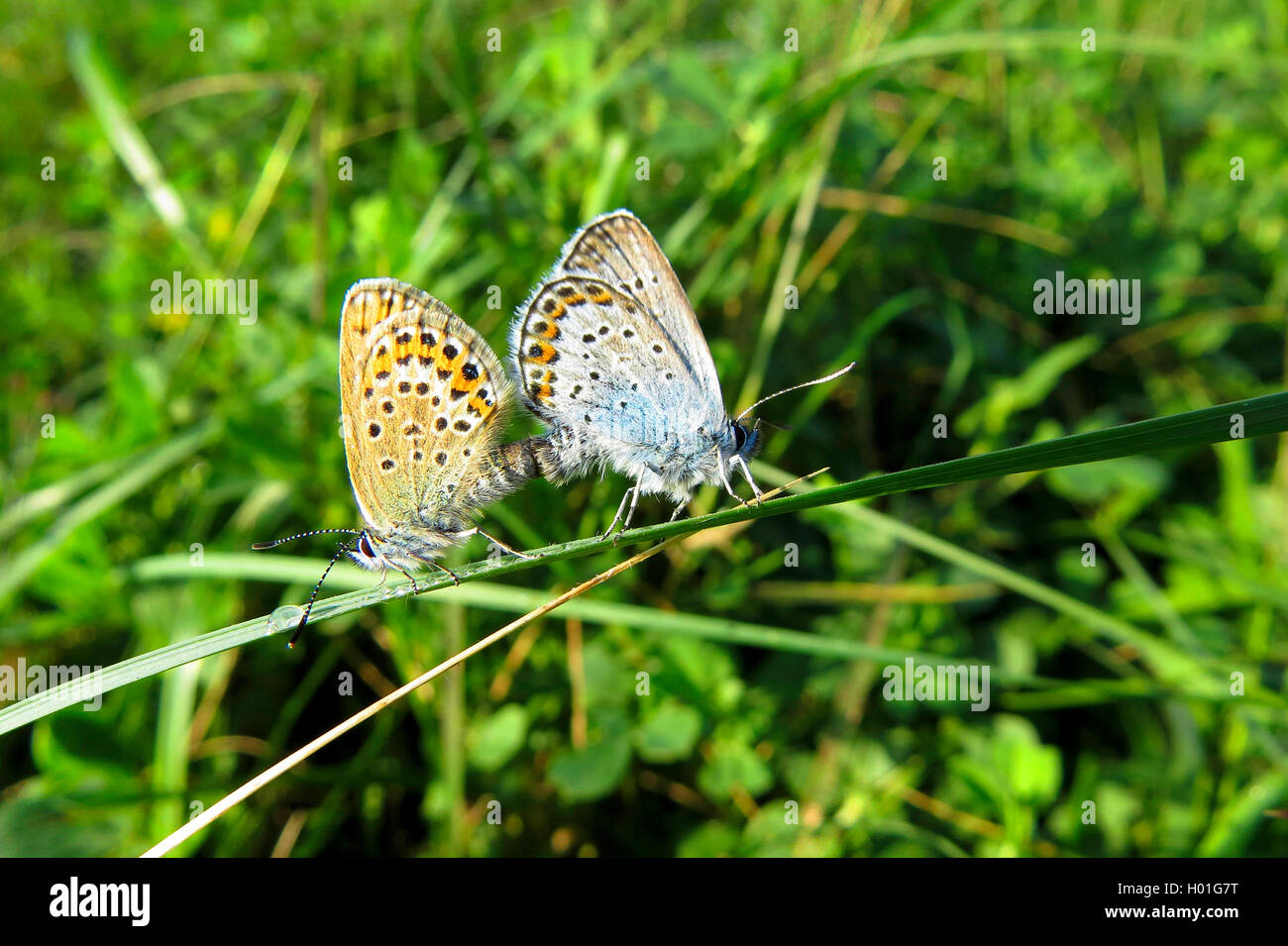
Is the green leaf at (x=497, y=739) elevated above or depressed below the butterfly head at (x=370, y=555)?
below

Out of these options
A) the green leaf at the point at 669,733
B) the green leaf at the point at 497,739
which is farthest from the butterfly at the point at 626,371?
the green leaf at the point at 497,739

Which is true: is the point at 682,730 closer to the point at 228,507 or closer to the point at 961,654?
the point at 961,654

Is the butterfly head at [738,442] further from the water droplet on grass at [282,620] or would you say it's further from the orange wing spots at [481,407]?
the water droplet on grass at [282,620]

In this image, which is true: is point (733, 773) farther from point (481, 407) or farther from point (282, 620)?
point (282, 620)

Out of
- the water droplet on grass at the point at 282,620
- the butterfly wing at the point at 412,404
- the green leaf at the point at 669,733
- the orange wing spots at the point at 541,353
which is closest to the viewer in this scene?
the water droplet on grass at the point at 282,620

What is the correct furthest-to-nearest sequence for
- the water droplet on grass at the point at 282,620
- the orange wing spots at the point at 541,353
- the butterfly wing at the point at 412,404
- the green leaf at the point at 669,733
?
the green leaf at the point at 669,733
the orange wing spots at the point at 541,353
the butterfly wing at the point at 412,404
the water droplet on grass at the point at 282,620
